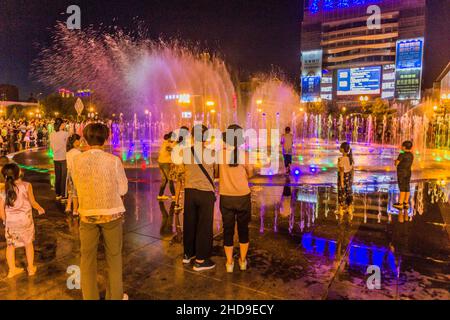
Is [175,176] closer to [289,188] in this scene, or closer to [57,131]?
[57,131]

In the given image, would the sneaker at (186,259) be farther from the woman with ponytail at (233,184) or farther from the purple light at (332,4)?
the purple light at (332,4)

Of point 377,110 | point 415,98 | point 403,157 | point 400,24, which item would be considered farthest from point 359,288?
point 400,24

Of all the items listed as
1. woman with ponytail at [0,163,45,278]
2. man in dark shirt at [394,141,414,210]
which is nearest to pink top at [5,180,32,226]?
woman with ponytail at [0,163,45,278]

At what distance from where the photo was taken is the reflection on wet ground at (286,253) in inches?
164

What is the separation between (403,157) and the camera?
25.5 ft

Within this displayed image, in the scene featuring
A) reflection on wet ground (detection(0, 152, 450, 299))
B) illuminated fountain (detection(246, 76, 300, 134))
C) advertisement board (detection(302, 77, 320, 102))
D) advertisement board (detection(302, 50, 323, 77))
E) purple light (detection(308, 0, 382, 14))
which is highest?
purple light (detection(308, 0, 382, 14))

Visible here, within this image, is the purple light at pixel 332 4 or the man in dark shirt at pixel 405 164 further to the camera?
the purple light at pixel 332 4

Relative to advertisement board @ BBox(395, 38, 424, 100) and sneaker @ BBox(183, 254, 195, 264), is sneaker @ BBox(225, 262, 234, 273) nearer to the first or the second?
sneaker @ BBox(183, 254, 195, 264)

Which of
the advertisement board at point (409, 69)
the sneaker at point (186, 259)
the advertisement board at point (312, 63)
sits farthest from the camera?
the advertisement board at point (312, 63)

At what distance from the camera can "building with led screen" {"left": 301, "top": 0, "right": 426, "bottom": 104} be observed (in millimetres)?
104938

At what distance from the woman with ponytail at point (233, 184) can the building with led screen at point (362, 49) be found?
350 ft

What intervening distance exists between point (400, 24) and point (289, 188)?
118989 mm

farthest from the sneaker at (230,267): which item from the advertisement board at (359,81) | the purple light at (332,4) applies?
the purple light at (332,4)

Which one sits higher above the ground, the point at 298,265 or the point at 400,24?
the point at 400,24
